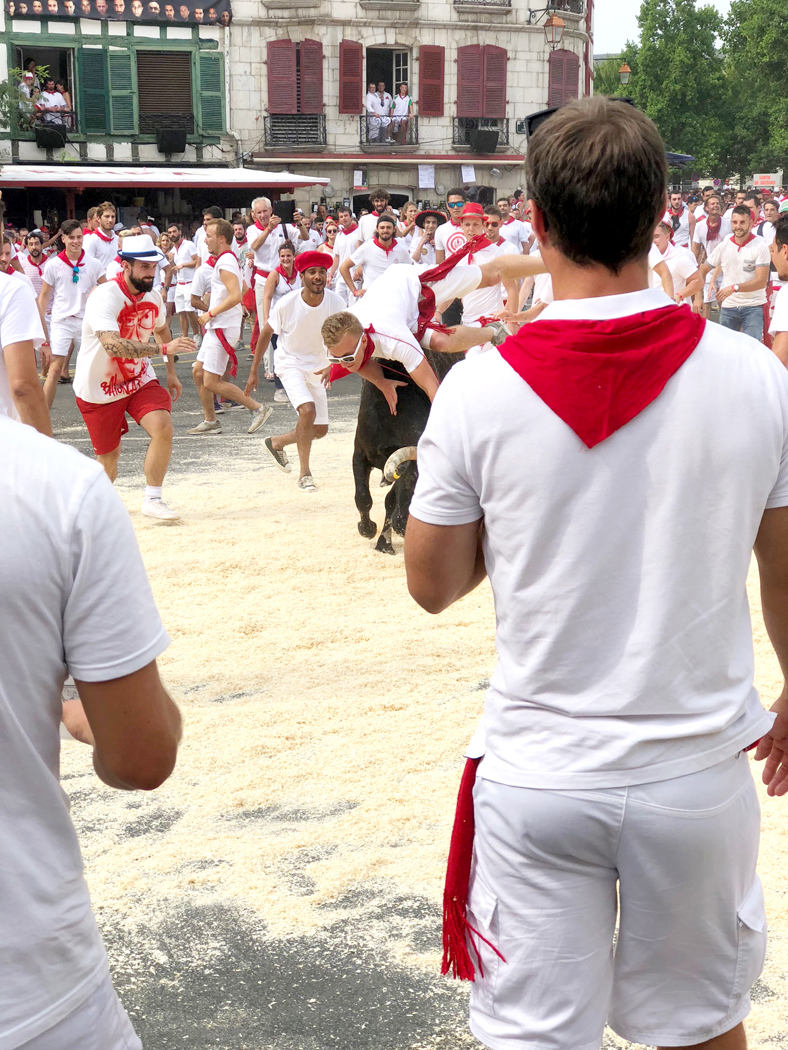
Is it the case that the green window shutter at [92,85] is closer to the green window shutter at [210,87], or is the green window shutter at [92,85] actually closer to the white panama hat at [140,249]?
the green window shutter at [210,87]

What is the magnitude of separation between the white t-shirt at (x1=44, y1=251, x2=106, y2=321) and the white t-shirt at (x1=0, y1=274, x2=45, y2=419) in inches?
364

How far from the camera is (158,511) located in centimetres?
827

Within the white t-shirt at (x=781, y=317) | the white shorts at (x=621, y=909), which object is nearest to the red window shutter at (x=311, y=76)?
the white t-shirt at (x=781, y=317)

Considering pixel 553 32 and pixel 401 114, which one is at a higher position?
pixel 553 32

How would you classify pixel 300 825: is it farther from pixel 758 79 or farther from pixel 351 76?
pixel 758 79

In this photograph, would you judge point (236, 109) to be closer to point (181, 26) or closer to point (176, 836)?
point (181, 26)

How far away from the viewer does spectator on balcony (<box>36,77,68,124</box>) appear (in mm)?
33000

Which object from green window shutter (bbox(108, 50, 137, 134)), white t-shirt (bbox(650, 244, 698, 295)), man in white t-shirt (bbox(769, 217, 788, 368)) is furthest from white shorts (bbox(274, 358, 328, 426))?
green window shutter (bbox(108, 50, 137, 134))

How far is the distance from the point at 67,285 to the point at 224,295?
251 centimetres

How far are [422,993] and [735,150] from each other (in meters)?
58.7

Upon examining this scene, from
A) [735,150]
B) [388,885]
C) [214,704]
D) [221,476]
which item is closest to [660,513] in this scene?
[388,885]

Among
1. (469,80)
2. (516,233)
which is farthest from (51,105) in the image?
(516,233)

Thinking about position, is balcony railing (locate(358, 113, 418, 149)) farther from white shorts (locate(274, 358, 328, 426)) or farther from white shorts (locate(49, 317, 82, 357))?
white shorts (locate(274, 358, 328, 426))

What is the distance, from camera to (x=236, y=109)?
34688 mm
